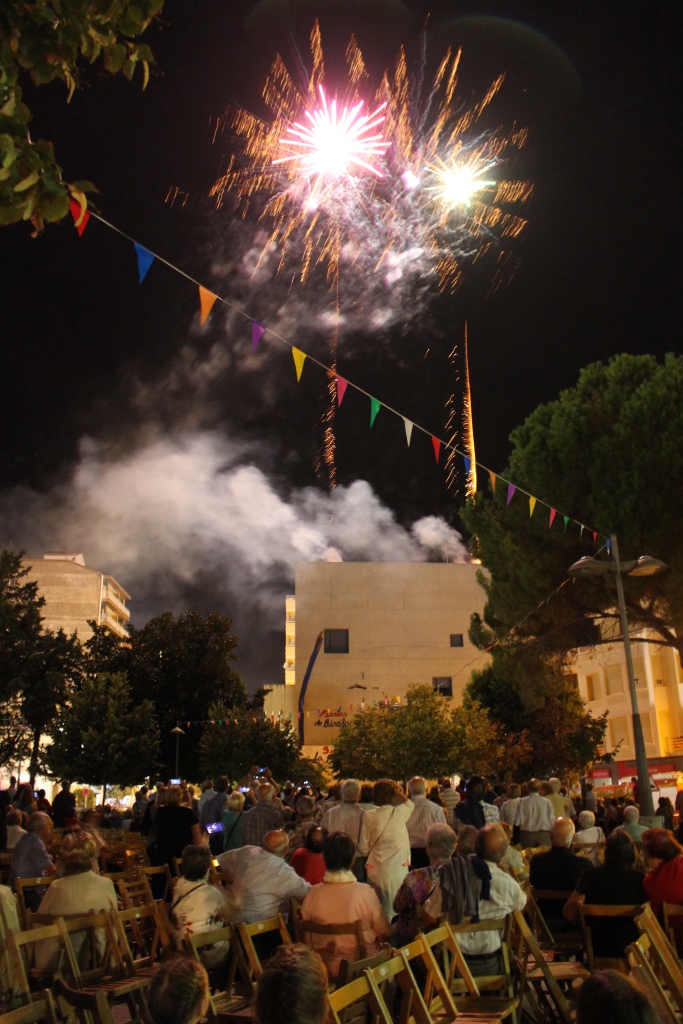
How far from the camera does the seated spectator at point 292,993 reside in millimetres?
2541

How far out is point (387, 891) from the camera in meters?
7.08

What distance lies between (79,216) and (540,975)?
598 centimetres

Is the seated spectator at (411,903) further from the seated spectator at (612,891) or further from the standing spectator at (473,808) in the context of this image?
the standing spectator at (473,808)

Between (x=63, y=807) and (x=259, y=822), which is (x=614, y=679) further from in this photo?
(x=259, y=822)

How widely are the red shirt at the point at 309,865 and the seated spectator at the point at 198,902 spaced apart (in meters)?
1.43

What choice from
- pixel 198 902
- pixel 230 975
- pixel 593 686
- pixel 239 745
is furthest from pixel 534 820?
pixel 593 686

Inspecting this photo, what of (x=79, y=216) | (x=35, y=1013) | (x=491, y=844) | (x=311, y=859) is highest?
(x=79, y=216)

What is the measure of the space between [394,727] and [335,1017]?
1388 inches

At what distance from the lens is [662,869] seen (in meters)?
5.39

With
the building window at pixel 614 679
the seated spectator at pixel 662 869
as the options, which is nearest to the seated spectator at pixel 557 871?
the seated spectator at pixel 662 869

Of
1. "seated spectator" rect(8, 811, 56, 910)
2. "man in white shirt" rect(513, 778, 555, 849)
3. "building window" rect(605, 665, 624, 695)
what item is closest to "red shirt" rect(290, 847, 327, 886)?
"seated spectator" rect(8, 811, 56, 910)

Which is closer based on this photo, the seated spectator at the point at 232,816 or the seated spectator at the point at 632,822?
the seated spectator at the point at 632,822

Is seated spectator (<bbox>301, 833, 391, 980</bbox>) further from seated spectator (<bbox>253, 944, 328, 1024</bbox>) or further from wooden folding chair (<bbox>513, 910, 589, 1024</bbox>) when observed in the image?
seated spectator (<bbox>253, 944, 328, 1024</bbox>)

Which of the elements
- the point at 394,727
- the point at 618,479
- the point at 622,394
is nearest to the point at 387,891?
the point at 618,479
